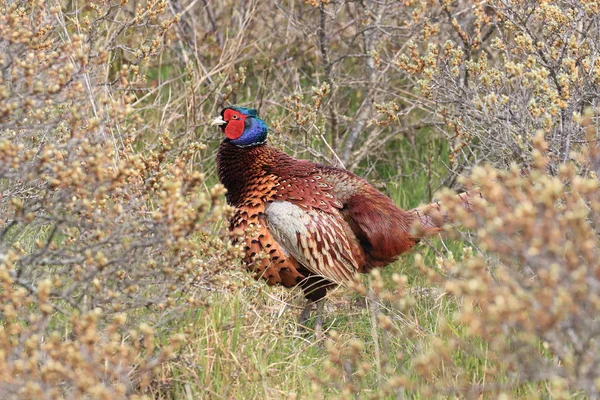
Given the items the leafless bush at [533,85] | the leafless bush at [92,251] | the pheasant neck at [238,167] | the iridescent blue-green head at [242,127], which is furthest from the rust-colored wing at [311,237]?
the leafless bush at [92,251]

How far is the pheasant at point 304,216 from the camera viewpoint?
468 centimetres

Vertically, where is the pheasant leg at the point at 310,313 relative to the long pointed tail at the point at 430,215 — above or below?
below

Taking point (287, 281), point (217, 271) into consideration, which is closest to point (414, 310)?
point (287, 281)

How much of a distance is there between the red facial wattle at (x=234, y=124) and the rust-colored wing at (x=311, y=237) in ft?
1.59

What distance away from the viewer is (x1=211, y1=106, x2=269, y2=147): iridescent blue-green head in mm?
4941

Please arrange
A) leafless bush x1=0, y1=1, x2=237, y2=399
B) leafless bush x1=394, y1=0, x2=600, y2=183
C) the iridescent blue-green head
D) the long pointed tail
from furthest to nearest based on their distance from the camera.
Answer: the iridescent blue-green head → the long pointed tail → leafless bush x1=394, y1=0, x2=600, y2=183 → leafless bush x1=0, y1=1, x2=237, y2=399

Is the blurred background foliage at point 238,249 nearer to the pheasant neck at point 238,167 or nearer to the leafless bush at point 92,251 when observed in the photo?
the leafless bush at point 92,251

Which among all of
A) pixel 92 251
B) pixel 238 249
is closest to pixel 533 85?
pixel 238 249

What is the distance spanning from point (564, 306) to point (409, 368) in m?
1.69

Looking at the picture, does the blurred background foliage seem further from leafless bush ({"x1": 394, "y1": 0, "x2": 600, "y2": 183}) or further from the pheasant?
the pheasant

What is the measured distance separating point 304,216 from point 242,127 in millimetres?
636

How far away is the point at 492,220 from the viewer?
8.27ft

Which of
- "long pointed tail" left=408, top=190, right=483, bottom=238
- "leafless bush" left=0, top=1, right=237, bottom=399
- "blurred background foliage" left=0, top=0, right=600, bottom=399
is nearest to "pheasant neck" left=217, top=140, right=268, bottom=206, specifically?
"blurred background foliage" left=0, top=0, right=600, bottom=399

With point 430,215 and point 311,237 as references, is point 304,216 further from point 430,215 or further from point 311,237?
point 430,215
